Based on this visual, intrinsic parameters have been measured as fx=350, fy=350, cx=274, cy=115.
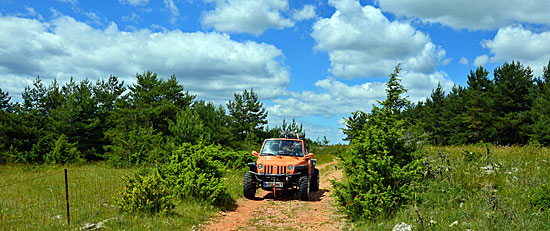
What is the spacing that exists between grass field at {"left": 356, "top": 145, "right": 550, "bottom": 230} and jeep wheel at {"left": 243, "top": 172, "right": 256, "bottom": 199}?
15.0ft

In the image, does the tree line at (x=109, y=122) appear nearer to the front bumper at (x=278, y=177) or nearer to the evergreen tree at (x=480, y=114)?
the front bumper at (x=278, y=177)

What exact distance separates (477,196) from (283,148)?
6378 millimetres

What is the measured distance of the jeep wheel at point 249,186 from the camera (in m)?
11.4

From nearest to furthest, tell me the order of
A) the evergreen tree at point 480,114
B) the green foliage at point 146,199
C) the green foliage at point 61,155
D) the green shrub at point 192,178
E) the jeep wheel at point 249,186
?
the green foliage at point 146,199 < the green shrub at point 192,178 < the jeep wheel at point 249,186 < the green foliage at point 61,155 < the evergreen tree at point 480,114

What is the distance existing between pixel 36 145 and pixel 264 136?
2447 cm

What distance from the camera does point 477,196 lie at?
25.4ft

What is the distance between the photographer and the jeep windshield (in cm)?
1232

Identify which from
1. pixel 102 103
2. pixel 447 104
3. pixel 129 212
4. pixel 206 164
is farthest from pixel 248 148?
pixel 447 104

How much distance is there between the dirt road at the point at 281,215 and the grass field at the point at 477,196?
125 centimetres

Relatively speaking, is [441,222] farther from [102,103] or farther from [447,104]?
[447,104]

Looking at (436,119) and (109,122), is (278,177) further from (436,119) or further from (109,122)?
(436,119)

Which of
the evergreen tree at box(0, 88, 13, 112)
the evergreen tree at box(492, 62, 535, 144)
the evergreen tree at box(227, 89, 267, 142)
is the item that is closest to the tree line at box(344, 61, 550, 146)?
the evergreen tree at box(492, 62, 535, 144)

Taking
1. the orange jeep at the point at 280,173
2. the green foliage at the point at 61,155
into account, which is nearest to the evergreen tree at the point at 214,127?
the green foliage at the point at 61,155

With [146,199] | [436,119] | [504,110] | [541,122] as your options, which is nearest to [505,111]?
[504,110]
